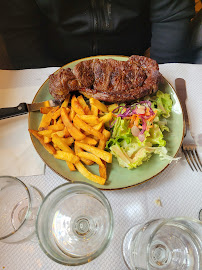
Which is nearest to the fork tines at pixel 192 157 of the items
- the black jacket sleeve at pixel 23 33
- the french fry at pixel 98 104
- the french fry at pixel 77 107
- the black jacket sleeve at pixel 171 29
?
the french fry at pixel 98 104

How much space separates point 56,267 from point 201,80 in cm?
134

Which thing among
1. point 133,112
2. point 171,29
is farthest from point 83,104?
point 171,29

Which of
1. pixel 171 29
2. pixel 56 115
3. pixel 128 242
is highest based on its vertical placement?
pixel 171 29

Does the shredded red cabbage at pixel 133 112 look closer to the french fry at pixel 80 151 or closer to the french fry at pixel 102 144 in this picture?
the french fry at pixel 102 144

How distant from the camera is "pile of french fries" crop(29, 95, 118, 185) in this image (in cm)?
115

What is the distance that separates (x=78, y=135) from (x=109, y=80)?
0.39m

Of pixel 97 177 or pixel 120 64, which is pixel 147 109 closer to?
pixel 120 64

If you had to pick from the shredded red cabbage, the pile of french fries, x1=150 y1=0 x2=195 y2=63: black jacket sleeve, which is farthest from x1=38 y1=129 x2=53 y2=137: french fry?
x1=150 y1=0 x2=195 y2=63: black jacket sleeve

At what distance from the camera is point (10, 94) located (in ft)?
4.82

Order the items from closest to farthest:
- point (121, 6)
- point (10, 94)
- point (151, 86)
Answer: point (151, 86) → point (10, 94) → point (121, 6)

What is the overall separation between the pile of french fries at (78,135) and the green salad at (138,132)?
0.05 meters

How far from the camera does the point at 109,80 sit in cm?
136

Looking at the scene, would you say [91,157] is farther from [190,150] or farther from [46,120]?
[190,150]

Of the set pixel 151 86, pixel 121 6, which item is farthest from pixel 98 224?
pixel 121 6
